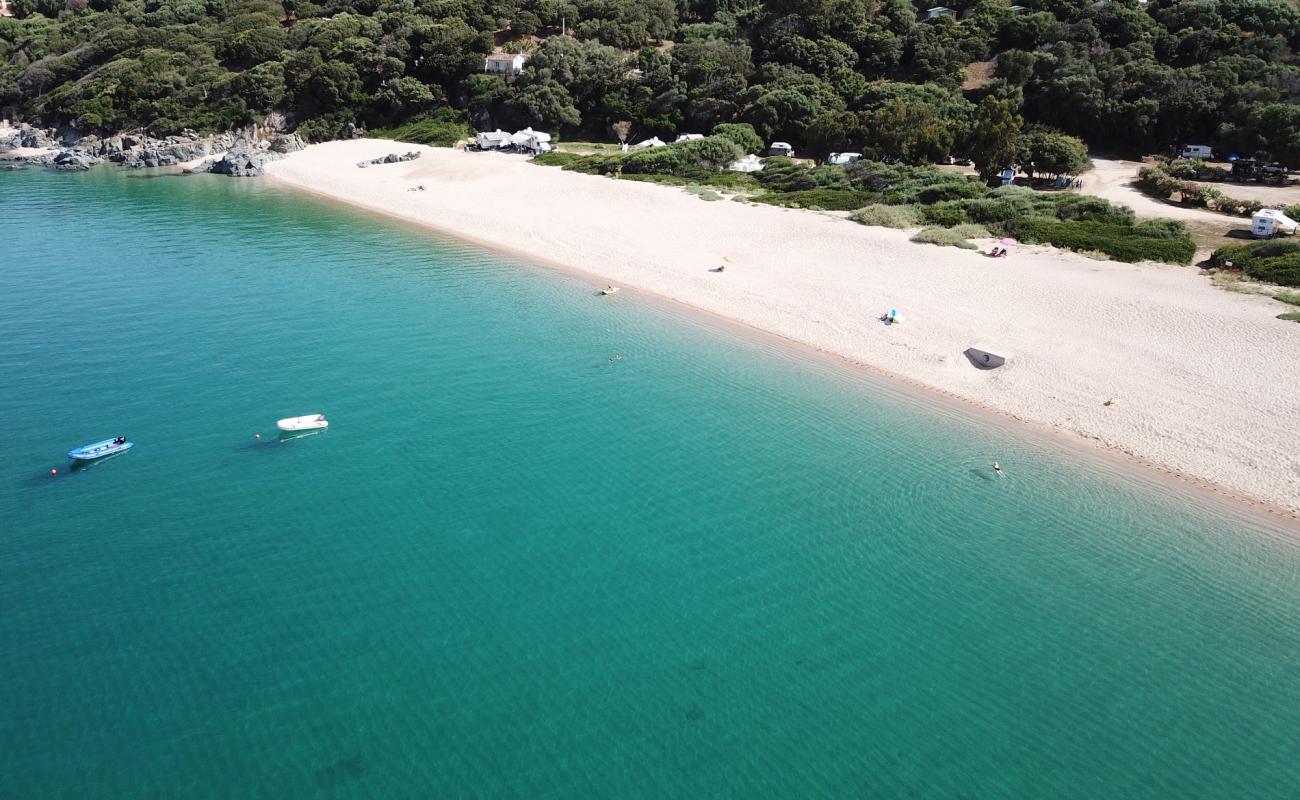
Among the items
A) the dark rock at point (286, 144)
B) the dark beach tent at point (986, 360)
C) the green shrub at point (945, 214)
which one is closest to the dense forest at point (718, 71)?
the dark rock at point (286, 144)

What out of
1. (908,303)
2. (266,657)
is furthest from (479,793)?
(908,303)

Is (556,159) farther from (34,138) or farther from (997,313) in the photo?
(34,138)

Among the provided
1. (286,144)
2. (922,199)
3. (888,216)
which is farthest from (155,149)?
(922,199)

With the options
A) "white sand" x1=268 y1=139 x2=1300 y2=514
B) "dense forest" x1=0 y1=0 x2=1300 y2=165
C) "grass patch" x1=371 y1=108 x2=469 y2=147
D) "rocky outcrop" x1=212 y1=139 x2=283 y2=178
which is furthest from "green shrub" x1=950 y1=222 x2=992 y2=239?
"rocky outcrop" x1=212 y1=139 x2=283 y2=178

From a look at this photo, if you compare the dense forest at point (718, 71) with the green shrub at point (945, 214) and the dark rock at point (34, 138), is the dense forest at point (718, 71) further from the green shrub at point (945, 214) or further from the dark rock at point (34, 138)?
the green shrub at point (945, 214)

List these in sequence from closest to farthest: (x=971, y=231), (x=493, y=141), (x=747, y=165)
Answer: (x=971, y=231) < (x=747, y=165) < (x=493, y=141)

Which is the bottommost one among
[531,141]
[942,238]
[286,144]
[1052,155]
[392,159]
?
[942,238]
